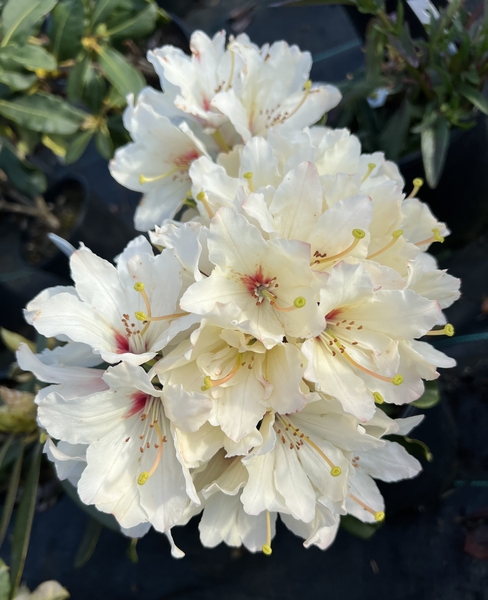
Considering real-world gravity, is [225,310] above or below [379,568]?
above

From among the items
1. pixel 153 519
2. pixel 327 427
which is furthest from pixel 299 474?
pixel 153 519

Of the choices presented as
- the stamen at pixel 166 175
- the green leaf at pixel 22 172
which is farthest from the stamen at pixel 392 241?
the green leaf at pixel 22 172

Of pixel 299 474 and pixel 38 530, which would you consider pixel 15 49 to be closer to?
pixel 299 474

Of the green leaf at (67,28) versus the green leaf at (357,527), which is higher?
the green leaf at (67,28)

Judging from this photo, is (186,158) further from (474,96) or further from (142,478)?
(474,96)

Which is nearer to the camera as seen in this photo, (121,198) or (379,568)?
(379,568)

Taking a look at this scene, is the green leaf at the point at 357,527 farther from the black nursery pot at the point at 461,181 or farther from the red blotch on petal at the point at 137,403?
the black nursery pot at the point at 461,181

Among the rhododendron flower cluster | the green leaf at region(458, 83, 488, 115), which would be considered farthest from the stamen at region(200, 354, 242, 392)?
the green leaf at region(458, 83, 488, 115)
